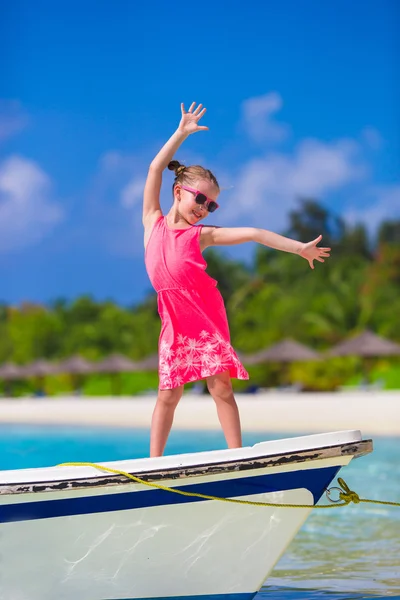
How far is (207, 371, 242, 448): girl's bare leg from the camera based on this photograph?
150 inches

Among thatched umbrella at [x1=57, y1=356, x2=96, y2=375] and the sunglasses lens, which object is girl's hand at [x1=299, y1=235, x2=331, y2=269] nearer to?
the sunglasses lens

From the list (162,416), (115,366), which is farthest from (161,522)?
(115,366)

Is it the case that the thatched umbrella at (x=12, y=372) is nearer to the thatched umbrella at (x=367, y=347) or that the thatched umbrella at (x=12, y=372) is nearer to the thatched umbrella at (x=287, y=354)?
the thatched umbrella at (x=287, y=354)

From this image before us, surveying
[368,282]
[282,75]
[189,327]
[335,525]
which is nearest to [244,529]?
[189,327]

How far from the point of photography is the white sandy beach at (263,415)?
1720cm

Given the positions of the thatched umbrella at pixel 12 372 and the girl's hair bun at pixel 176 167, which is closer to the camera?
the girl's hair bun at pixel 176 167

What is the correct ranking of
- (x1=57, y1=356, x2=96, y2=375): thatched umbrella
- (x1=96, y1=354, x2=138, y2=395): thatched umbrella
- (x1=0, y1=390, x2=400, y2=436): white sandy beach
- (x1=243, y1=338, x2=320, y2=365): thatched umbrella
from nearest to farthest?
(x1=0, y1=390, x2=400, y2=436): white sandy beach
(x1=243, y1=338, x2=320, y2=365): thatched umbrella
(x1=96, y1=354, x2=138, y2=395): thatched umbrella
(x1=57, y1=356, x2=96, y2=375): thatched umbrella

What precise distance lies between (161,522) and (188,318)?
75cm

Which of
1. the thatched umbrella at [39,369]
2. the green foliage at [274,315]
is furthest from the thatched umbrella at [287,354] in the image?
the thatched umbrella at [39,369]

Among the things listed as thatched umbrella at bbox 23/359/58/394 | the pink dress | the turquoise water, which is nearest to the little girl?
the pink dress

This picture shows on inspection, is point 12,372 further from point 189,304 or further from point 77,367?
point 189,304

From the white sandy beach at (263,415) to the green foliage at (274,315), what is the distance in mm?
6640

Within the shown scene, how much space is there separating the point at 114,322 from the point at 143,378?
18.7 feet

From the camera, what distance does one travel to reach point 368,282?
3456 centimetres
